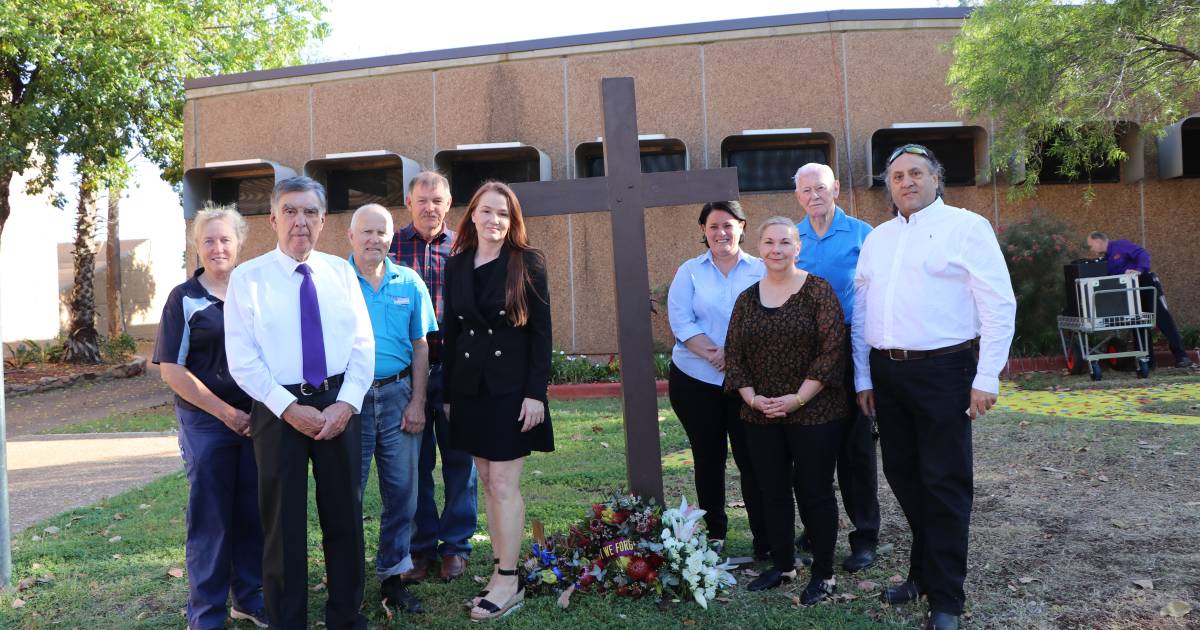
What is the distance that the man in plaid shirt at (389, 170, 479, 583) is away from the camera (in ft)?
13.6

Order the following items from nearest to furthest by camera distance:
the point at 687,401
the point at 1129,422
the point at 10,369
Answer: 1. the point at 687,401
2. the point at 1129,422
3. the point at 10,369

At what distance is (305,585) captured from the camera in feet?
10.7

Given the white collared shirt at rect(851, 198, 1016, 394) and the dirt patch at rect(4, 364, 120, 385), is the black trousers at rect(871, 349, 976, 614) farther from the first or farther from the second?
the dirt patch at rect(4, 364, 120, 385)

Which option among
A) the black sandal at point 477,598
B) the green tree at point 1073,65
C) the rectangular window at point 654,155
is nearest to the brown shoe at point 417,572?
the black sandal at point 477,598

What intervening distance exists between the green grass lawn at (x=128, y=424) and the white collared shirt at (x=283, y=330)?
25.2ft

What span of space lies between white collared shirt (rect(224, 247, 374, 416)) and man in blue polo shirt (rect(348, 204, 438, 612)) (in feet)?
1.28

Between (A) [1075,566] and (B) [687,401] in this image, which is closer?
(A) [1075,566]

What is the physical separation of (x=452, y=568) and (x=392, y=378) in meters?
1.07

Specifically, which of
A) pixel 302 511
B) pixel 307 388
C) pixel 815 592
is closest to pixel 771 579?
pixel 815 592

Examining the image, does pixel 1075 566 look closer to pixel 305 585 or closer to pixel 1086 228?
pixel 305 585

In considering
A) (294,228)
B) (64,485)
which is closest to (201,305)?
(294,228)

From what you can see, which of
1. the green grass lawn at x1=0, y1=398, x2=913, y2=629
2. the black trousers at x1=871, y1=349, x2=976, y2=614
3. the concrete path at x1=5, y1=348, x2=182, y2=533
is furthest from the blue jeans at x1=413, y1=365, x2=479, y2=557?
the concrete path at x1=5, y1=348, x2=182, y2=533

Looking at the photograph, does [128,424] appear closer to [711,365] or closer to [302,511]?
[302,511]

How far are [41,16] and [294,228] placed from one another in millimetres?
13106
